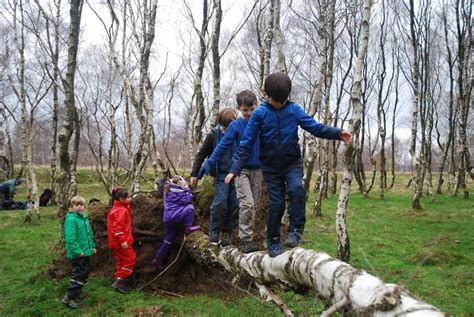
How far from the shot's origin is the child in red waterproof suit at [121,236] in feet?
17.6

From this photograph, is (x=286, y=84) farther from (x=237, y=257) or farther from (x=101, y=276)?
(x=101, y=276)

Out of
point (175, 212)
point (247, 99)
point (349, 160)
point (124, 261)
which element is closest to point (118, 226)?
point (124, 261)

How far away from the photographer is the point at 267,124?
3492 mm

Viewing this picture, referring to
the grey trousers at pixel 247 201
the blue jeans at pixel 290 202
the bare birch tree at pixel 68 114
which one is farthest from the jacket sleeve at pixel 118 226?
the blue jeans at pixel 290 202

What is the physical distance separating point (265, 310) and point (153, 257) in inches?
90.7

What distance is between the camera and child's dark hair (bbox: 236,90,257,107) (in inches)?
168

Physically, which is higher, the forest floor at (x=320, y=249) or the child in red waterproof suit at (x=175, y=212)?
the child in red waterproof suit at (x=175, y=212)

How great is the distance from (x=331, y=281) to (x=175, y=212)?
3700 mm

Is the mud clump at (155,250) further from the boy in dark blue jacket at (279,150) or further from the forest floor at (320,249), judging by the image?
the boy in dark blue jacket at (279,150)

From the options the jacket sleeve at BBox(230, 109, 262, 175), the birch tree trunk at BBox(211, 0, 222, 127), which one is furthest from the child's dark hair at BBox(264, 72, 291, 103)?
the birch tree trunk at BBox(211, 0, 222, 127)

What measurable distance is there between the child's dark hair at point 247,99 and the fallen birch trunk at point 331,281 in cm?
176

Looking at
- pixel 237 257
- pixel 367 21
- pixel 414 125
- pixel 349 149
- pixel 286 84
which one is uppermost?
pixel 367 21

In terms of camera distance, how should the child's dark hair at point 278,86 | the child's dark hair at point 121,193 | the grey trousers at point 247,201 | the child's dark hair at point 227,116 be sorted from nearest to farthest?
the child's dark hair at point 278,86, the grey trousers at point 247,201, the child's dark hair at point 227,116, the child's dark hair at point 121,193

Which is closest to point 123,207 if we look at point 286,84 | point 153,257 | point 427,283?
point 153,257
